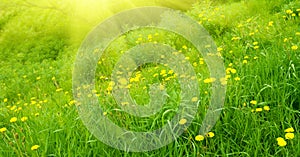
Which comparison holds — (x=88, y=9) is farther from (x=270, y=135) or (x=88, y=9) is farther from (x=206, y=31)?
(x=270, y=135)

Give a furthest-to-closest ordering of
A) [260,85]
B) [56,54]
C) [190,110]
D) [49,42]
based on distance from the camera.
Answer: [49,42] < [56,54] < [260,85] < [190,110]

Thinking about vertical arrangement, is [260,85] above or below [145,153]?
above

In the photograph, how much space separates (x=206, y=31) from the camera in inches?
226

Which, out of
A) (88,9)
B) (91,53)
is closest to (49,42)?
(88,9)

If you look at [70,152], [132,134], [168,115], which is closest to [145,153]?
[132,134]

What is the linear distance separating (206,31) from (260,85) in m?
3.25

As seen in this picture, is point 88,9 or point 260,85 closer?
point 260,85

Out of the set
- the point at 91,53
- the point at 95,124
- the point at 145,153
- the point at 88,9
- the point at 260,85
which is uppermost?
the point at 88,9

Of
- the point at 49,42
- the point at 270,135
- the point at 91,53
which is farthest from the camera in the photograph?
the point at 49,42

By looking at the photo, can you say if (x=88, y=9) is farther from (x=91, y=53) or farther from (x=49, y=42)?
(x=91, y=53)

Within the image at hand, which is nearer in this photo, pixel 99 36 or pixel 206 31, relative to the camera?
pixel 206 31

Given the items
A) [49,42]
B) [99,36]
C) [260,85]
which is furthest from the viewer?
[49,42]

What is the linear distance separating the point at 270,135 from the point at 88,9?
11.2 meters

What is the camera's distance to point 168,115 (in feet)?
7.96
